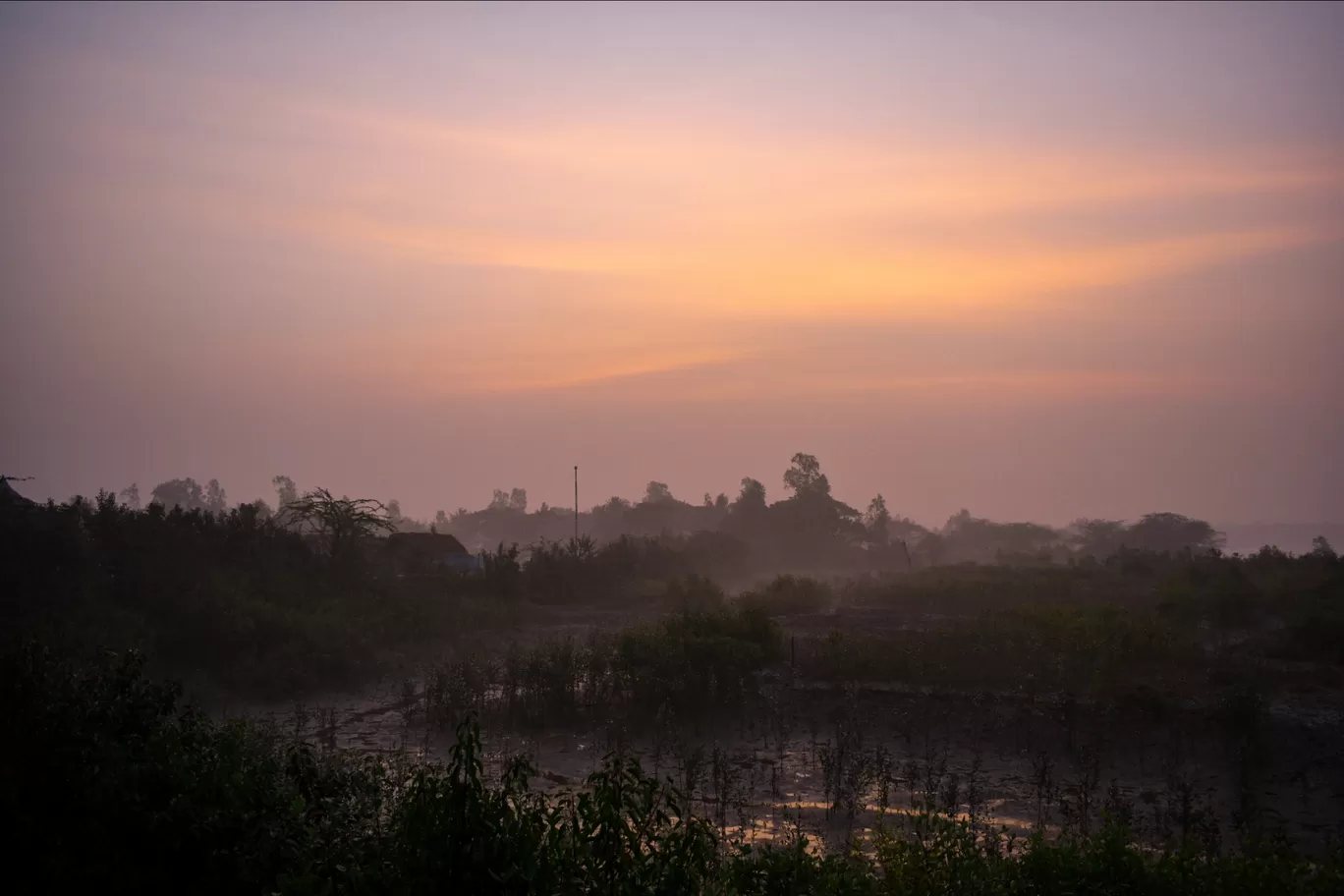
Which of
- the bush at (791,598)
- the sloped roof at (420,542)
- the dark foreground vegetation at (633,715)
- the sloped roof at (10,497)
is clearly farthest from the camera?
the sloped roof at (420,542)

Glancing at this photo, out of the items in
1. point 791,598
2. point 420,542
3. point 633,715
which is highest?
point 420,542

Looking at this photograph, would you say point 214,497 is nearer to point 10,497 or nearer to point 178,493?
point 178,493

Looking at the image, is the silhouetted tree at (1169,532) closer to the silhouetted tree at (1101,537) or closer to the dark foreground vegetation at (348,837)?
the silhouetted tree at (1101,537)

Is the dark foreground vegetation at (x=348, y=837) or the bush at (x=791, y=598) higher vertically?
the dark foreground vegetation at (x=348, y=837)

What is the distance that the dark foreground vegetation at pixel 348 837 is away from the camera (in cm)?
487

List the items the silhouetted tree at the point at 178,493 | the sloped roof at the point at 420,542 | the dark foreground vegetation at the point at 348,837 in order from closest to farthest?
the dark foreground vegetation at the point at 348,837, the sloped roof at the point at 420,542, the silhouetted tree at the point at 178,493

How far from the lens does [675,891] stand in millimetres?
4762

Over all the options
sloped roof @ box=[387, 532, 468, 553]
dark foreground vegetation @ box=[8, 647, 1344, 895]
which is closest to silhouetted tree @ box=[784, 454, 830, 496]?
sloped roof @ box=[387, 532, 468, 553]

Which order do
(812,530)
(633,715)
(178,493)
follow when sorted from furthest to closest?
(178,493)
(812,530)
(633,715)

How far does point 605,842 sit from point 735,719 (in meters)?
9.42

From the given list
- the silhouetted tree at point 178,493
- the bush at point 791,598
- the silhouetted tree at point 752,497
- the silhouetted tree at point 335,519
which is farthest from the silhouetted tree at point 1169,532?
the silhouetted tree at point 178,493

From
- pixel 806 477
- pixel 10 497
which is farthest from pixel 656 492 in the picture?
pixel 10 497

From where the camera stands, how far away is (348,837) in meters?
5.26

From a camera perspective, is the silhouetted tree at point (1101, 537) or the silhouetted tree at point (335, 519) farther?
the silhouetted tree at point (1101, 537)
